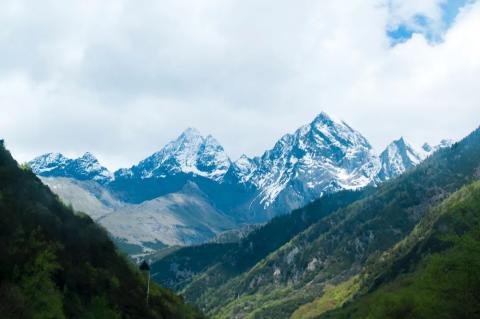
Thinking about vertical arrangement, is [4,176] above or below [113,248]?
above

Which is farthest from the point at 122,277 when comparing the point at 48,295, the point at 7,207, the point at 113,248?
the point at 48,295

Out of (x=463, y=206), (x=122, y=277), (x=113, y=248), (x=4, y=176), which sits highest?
(x=4, y=176)

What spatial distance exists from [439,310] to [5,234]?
75085mm

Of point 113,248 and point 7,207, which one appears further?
point 113,248

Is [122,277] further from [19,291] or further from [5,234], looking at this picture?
[19,291]

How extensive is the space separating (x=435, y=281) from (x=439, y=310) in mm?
3342

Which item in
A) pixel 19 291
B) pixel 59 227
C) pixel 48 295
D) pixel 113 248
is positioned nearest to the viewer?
pixel 19 291

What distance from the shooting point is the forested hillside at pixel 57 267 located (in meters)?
76.7

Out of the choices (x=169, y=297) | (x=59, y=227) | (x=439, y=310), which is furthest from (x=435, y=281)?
(x=169, y=297)

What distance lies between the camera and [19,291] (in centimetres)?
7288

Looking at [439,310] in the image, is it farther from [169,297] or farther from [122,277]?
[169,297]

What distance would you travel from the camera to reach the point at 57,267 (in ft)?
292

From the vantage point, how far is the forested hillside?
76.7m

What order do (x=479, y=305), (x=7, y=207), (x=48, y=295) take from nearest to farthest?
(x=479, y=305)
(x=48, y=295)
(x=7, y=207)
